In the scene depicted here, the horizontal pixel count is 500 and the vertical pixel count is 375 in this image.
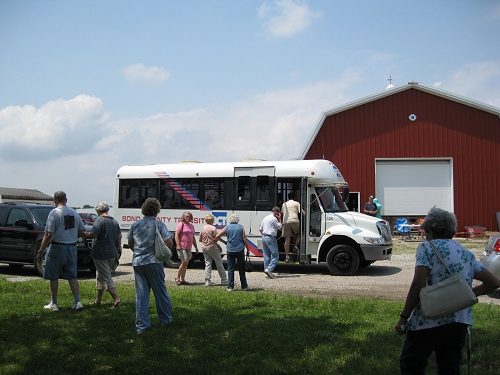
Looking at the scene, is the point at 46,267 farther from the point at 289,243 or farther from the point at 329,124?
the point at 329,124

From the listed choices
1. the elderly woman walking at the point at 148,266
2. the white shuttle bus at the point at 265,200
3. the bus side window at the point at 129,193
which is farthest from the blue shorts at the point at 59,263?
the bus side window at the point at 129,193

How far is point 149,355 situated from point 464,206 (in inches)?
931

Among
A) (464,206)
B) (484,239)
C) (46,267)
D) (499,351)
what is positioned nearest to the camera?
(499,351)

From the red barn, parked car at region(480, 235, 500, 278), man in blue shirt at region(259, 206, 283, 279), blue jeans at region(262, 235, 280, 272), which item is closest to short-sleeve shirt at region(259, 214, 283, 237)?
man in blue shirt at region(259, 206, 283, 279)

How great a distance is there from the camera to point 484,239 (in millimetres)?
24375

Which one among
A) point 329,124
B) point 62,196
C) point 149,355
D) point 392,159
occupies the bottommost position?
point 149,355

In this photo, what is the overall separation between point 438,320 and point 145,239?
4132 millimetres

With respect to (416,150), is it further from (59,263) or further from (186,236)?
(59,263)

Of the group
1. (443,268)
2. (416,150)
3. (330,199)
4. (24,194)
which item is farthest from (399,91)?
(24,194)

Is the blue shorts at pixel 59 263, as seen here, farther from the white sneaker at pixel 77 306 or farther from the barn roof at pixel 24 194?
the barn roof at pixel 24 194

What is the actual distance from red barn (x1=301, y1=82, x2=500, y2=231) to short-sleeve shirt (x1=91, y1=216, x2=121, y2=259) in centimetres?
1919

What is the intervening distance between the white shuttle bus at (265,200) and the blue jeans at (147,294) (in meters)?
7.05

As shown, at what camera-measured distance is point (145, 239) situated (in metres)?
6.96

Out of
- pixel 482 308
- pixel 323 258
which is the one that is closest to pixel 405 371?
pixel 482 308
